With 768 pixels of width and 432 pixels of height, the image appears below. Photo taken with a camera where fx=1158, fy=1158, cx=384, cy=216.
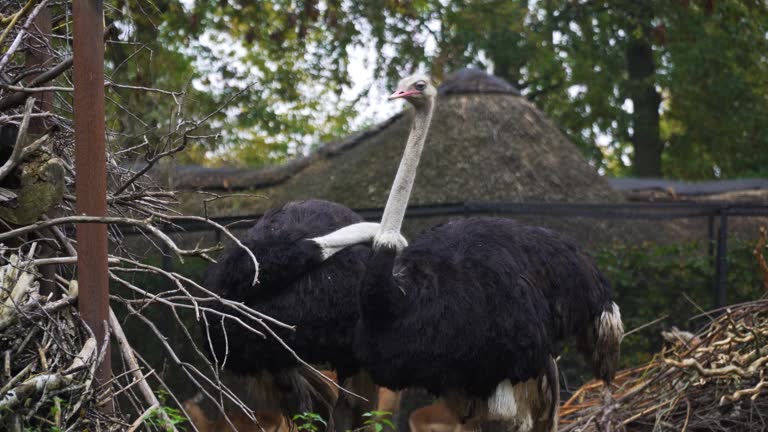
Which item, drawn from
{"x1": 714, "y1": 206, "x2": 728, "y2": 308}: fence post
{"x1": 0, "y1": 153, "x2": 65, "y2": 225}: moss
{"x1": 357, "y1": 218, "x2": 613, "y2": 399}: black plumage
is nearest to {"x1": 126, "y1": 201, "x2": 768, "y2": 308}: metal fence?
{"x1": 714, "y1": 206, "x2": 728, "y2": 308}: fence post

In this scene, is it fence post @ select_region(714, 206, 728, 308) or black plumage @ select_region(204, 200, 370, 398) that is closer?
black plumage @ select_region(204, 200, 370, 398)

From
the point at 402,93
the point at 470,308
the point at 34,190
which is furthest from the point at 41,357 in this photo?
the point at 402,93

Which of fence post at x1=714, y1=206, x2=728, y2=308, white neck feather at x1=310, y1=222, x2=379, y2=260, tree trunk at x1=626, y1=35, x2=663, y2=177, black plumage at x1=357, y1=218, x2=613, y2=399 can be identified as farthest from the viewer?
tree trunk at x1=626, y1=35, x2=663, y2=177

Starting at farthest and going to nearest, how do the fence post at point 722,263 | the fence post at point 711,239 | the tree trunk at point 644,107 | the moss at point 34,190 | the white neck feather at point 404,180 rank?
the tree trunk at point 644,107 < the fence post at point 711,239 < the fence post at point 722,263 < the white neck feather at point 404,180 < the moss at point 34,190

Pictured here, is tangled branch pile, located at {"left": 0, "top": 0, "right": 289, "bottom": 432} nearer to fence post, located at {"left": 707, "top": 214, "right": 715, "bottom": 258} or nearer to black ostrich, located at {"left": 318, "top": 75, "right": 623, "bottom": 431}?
black ostrich, located at {"left": 318, "top": 75, "right": 623, "bottom": 431}

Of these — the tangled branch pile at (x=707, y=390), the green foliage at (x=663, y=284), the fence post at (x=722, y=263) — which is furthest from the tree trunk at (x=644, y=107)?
the tangled branch pile at (x=707, y=390)

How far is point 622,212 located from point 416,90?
2.97 metres

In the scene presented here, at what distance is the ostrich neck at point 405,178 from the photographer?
18.2ft

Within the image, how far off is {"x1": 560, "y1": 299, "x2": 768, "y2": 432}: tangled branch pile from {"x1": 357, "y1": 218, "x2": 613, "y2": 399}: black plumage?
0.84 m

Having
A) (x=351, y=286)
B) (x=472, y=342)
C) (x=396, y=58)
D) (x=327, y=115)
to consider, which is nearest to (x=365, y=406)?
(x=351, y=286)

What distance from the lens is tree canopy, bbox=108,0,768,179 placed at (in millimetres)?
13820

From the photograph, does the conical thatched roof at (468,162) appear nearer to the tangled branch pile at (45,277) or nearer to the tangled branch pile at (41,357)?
the tangled branch pile at (45,277)

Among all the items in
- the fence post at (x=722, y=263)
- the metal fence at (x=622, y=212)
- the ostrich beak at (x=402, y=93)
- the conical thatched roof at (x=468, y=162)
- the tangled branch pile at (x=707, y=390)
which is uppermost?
the ostrich beak at (x=402, y=93)

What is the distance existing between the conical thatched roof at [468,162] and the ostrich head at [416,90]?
3.43 metres
